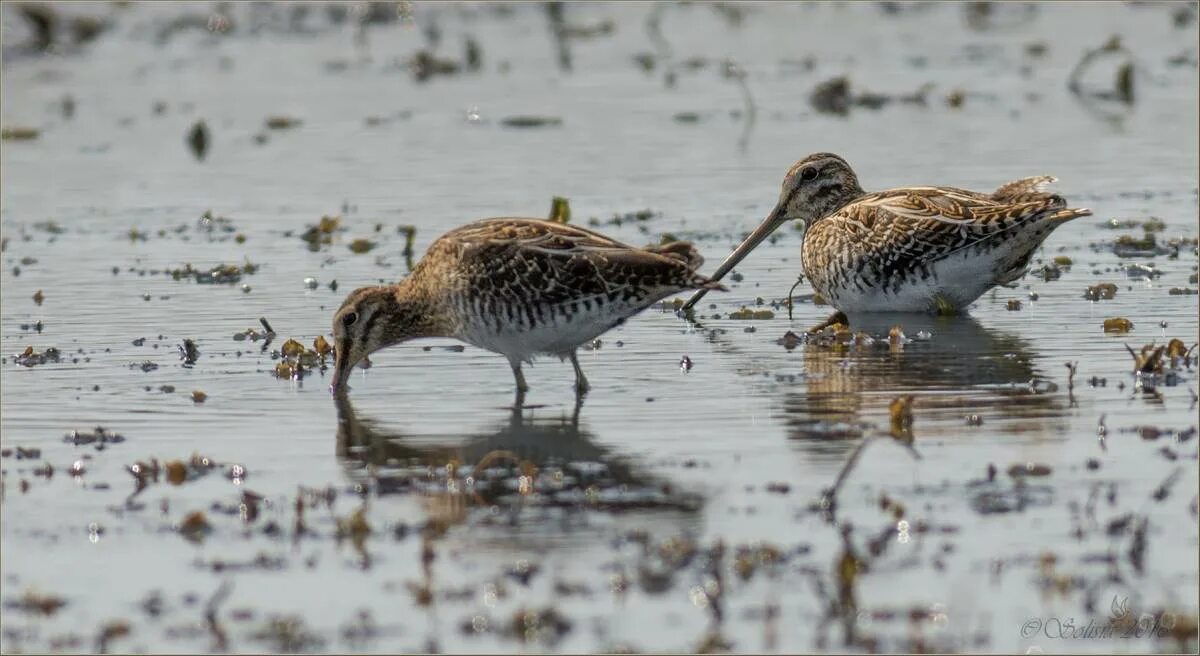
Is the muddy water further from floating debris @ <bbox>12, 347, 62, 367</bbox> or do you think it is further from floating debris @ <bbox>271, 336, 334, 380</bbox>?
floating debris @ <bbox>12, 347, 62, 367</bbox>

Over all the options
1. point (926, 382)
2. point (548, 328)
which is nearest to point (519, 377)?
point (548, 328)

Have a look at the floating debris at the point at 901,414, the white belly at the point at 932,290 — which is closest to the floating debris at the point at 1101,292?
the white belly at the point at 932,290

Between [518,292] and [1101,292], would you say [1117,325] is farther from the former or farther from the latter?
[518,292]

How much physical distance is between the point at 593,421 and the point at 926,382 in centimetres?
195

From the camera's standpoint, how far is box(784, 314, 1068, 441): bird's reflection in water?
10828mm

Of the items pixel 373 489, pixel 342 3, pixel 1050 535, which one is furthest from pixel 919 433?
pixel 342 3

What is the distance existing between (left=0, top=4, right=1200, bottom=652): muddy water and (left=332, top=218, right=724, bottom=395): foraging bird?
1.12 feet

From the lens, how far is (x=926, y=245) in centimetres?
1420

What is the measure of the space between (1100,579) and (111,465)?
15.7 feet

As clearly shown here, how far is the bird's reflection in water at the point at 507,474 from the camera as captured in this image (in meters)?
9.15

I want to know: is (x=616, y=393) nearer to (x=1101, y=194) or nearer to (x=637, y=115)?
(x=1101, y=194)

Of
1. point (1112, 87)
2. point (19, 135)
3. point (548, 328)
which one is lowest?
point (548, 328)

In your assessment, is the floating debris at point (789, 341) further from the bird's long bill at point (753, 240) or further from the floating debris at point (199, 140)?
the floating debris at point (199, 140)

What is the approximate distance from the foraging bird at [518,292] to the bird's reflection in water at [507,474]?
0.71 m
